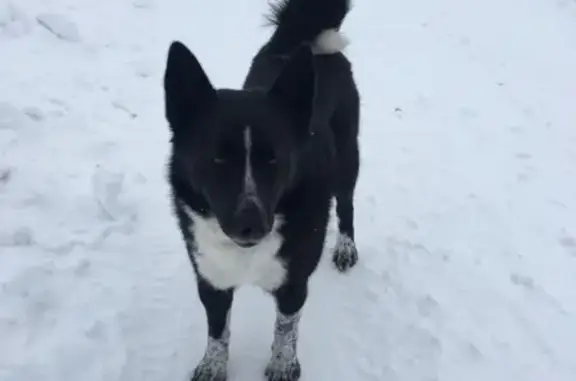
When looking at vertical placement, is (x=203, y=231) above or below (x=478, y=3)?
above

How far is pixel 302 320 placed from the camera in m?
3.66

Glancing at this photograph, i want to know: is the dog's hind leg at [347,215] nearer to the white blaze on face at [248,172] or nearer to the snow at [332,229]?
the snow at [332,229]

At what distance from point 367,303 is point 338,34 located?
153 cm

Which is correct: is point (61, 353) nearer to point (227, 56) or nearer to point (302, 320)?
point (302, 320)

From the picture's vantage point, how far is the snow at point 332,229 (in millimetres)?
3428

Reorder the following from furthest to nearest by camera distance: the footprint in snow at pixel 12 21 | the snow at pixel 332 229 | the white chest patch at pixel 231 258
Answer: the footprint in snow at pixel 12 21 < the snow at pixel 332 229 < the white chest patch at pixel 231 258

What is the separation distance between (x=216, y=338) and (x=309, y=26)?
1.71 meters

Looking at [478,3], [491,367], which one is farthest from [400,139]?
[478,3]

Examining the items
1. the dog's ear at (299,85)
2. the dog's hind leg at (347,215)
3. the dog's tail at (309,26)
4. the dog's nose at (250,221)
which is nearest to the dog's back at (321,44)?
the dog's tail at (309,26)

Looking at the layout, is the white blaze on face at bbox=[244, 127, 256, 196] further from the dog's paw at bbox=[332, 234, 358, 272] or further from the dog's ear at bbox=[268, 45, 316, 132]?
the dog's paw at bbox=[332, 234, 358, 272]

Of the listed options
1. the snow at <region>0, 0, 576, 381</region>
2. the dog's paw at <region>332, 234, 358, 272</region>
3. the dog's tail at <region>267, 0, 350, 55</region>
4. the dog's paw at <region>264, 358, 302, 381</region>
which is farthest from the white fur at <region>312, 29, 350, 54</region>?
the dog's paw at <region>264, 358, 302, 381</region>

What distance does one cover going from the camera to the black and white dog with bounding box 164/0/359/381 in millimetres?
2455

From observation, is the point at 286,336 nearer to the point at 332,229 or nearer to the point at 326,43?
the point at 332,229

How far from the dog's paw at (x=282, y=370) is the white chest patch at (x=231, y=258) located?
0.55 metres
